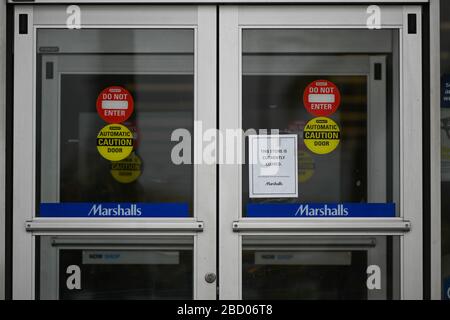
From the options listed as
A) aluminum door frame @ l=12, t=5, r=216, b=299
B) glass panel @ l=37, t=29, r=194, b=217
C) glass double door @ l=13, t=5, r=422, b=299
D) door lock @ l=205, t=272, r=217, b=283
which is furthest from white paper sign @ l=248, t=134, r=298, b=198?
door lock @ l=205, t=272, r=217, b=283

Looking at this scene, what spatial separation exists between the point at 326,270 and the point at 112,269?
137cm

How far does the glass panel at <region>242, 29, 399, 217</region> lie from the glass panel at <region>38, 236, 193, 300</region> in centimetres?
85

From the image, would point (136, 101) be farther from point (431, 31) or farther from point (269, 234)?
point (431, 31)

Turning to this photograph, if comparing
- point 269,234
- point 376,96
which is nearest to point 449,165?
point 376,96

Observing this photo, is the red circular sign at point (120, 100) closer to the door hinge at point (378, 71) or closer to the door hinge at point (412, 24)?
the door hinge at point (378, 71)

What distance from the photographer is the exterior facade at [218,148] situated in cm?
861

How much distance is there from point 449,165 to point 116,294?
226 cm

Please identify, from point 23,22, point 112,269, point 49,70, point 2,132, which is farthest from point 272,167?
point 23,22

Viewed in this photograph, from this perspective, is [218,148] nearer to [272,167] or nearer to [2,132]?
[272,167]

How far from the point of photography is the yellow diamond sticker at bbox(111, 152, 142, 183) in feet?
28.5

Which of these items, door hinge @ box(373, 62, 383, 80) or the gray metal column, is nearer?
the gray metal column

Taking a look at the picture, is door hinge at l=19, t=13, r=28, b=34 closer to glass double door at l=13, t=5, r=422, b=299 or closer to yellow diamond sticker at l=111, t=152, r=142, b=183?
glass double door at l=13, t=5, r=422, b=299

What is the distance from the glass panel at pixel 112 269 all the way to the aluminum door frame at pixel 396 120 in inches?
11.4

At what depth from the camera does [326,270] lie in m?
8.66
